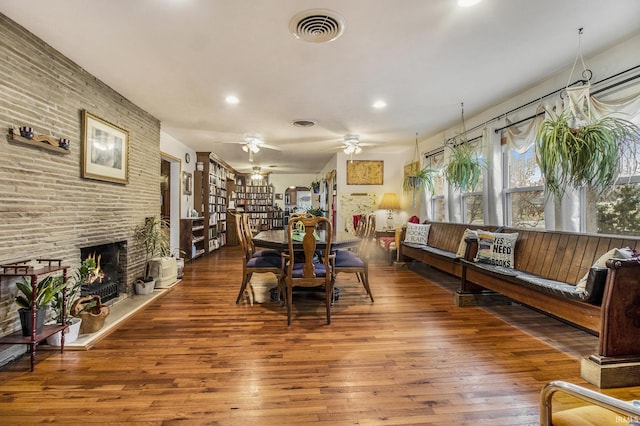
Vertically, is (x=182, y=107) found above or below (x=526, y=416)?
above

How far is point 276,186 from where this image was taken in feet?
39.7

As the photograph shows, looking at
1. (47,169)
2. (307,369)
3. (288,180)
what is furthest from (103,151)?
(288,180)

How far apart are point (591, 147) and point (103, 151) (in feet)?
14.9

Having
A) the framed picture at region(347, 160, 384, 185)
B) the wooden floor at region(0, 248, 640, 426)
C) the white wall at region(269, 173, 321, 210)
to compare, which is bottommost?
the wooden floor at region(0, 248, 640, 426)

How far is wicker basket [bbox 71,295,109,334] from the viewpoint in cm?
259

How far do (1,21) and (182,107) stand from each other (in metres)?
1.95

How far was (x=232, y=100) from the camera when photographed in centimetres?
377

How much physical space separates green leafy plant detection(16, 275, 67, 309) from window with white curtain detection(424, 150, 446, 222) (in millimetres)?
5365

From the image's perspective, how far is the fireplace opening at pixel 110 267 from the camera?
3.43 metres

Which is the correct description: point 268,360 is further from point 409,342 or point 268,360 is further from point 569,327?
point 569,327

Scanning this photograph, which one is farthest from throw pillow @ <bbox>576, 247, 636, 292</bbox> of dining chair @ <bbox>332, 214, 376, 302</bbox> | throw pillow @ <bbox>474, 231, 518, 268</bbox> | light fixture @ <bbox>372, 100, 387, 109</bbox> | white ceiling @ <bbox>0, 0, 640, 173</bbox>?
light fixture @ <bbox>372, 100, 387, 109</bbox>

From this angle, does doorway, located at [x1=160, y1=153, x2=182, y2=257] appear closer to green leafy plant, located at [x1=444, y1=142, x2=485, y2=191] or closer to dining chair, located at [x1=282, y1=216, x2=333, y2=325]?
dining chair, located at [x1=282, y1=216, x2=333, y2=325]

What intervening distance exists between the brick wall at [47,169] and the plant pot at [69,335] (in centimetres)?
27


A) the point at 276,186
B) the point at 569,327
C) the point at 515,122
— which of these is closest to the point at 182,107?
the point at 515,122
